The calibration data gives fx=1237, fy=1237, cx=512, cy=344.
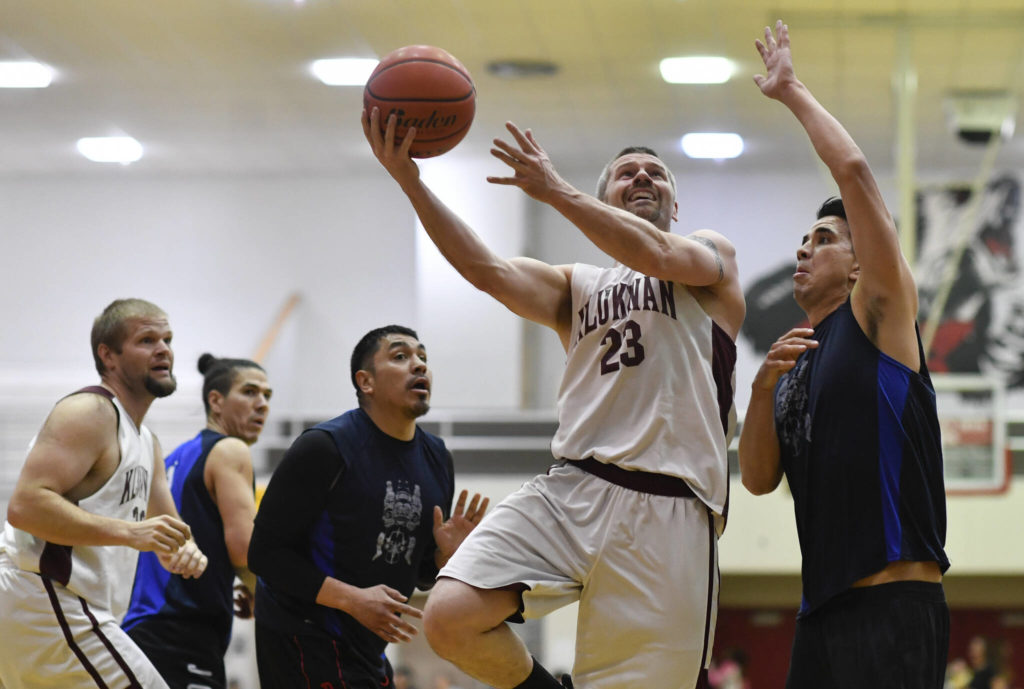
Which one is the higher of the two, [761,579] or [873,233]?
[873,233]

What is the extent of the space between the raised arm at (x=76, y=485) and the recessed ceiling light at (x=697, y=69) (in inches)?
334

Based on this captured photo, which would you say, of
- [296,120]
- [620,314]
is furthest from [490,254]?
[296,120]

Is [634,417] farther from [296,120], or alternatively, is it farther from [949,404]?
[949,404]

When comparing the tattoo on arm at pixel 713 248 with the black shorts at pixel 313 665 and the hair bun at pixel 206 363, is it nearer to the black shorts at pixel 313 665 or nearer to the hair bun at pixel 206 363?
the black shorts at pixel 313 665

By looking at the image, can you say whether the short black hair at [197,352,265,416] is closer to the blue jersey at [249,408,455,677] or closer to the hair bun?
the hair bun

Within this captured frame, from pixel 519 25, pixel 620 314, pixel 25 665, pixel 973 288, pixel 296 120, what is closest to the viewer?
pixel 620 314

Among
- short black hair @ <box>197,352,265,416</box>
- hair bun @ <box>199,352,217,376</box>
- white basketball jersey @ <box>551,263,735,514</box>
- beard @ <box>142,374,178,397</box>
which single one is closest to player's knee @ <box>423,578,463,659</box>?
white basketball jersey @ <box>551,263,735,514</box>

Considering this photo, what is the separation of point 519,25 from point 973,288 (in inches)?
288

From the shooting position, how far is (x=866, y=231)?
3.58 metres

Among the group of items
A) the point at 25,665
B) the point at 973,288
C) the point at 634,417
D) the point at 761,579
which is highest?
the point at 973,288

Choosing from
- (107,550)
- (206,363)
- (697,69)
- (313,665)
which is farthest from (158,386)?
(697,69)

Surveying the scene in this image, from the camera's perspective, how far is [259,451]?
14.4 metres

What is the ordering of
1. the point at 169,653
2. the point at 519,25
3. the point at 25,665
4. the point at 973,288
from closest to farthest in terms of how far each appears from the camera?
1. the point at 25,665
2. the point at 169,653
3. the point at 519,25
4. the point at 973,288

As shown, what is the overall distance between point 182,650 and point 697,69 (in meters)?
8.64
